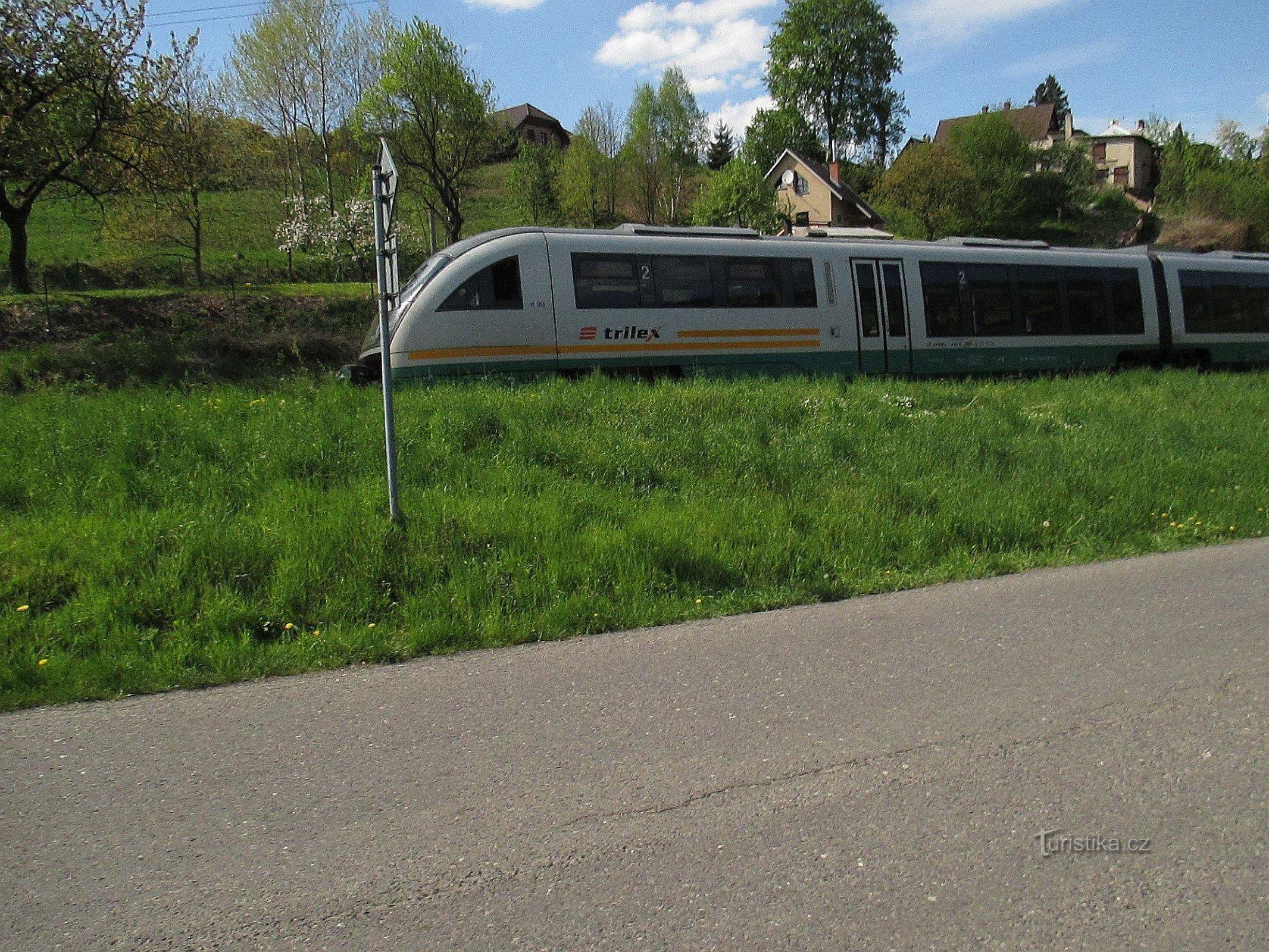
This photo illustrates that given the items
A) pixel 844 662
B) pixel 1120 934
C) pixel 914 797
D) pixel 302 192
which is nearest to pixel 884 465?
pixel 844 662

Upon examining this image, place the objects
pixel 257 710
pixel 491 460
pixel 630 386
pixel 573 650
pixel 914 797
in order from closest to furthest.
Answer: pixel 914 797 → pixel 257 710 → pixel 573 650 → pixel 491 460 → pixel 630 386

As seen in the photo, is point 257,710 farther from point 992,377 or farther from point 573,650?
point 992,377

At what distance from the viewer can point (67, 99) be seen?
19.9 metres

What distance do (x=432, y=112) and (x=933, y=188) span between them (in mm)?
28010

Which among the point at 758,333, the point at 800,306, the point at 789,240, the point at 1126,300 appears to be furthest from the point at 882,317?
the point at 1126,300

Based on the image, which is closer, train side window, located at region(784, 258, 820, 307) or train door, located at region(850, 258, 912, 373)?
train side window, located at region(784, 258, 820, 307)

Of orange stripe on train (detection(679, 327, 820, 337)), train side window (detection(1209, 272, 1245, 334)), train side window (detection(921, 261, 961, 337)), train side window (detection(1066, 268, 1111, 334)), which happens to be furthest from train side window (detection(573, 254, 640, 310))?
train side window (detection(1209, 272, 1245, 334))

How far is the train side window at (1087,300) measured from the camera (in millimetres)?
19562

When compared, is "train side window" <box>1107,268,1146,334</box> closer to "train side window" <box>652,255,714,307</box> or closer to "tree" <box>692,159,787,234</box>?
"train side window" <box>652,255,714,307</box>

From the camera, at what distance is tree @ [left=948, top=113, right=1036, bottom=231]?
55.3m

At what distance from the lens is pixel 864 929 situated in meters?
2.77

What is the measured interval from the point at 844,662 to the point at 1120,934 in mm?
2258

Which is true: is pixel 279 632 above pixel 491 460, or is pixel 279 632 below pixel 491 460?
below

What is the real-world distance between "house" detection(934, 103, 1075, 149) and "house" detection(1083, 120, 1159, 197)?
10.1 feet
